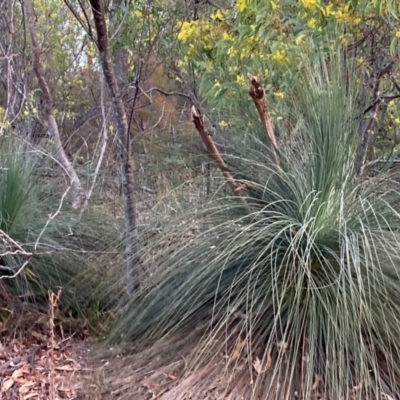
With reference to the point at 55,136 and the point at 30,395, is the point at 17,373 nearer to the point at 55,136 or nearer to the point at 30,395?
the point at 30,395

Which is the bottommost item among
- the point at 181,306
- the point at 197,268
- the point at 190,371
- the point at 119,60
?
the point at 190,371

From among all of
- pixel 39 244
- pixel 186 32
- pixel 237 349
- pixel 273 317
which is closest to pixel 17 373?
pixel 39 244

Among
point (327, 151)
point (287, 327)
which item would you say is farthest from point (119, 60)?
point (287, 327)

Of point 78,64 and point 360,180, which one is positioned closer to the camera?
point 360,180

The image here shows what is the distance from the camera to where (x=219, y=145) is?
2773 mm

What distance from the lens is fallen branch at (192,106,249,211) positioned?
2.48 metres

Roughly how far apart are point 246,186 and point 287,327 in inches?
27.3

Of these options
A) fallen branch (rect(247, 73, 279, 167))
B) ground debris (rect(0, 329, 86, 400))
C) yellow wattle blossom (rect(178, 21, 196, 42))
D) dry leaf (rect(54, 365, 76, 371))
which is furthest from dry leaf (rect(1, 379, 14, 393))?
yellow wattle blossom (rect(178, 21, 196, 42))

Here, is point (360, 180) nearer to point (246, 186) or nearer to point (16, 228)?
point (246, 186)

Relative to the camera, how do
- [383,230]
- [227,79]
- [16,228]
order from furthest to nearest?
[227,79] → [16,228] → [383,230]

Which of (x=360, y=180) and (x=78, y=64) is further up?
(x=78, y=64)

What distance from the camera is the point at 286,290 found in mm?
2162

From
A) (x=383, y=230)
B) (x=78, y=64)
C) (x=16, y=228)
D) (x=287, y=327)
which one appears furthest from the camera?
(x=78, y=64)

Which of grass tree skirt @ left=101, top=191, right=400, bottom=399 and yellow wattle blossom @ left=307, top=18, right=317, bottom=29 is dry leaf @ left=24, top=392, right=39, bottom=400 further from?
yellow wattle blossom @ left=307, top=18, right=317, bottom=29
